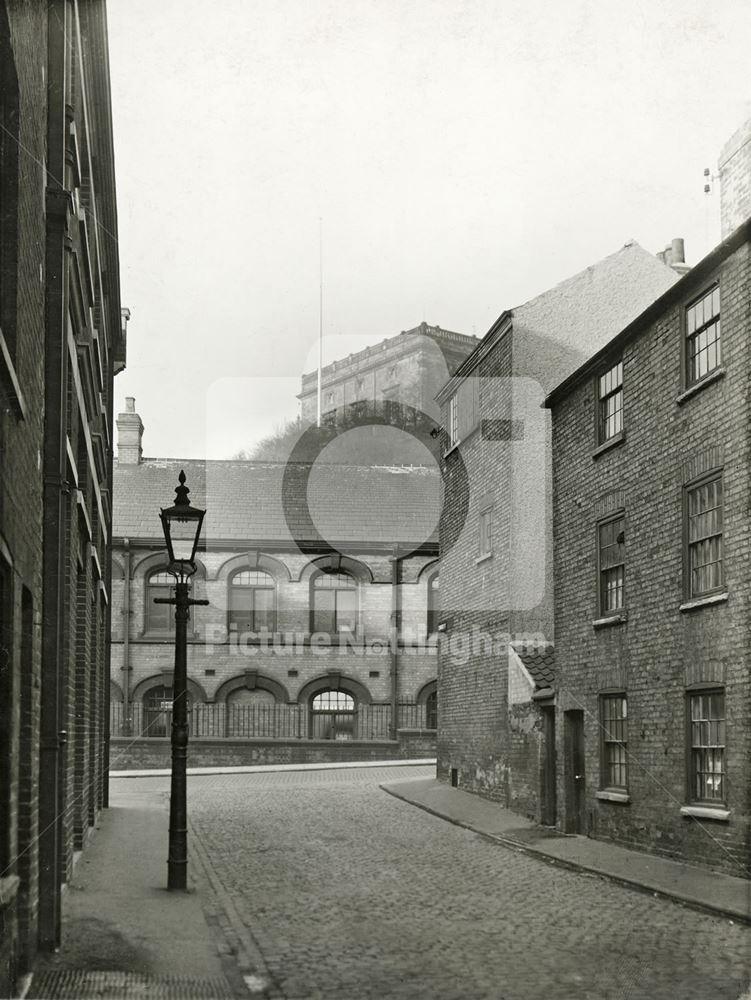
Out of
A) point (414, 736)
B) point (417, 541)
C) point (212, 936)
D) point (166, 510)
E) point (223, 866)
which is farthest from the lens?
point (417, 541)

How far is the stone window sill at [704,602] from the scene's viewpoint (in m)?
14.1

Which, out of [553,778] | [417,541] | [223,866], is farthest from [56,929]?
[417,541]

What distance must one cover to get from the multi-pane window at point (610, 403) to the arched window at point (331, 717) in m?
22.8

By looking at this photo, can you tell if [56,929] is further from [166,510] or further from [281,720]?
[281,720]

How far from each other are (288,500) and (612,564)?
2622 centimetres

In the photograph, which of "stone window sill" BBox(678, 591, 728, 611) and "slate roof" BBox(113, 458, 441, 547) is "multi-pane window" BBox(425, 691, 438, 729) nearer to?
"slate roof" BBox(113, 458, 441, 547)

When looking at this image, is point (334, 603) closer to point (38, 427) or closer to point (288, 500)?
point (288, 500)

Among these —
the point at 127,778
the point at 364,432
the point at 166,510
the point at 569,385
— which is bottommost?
the point at 127,778

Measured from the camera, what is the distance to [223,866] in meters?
15.1

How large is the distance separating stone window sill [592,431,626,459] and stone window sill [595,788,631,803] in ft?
15.8

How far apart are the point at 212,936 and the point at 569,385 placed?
38.4 feet

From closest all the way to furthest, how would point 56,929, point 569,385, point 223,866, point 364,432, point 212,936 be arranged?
1. point 56,929
2. point 212,936
3. point 223,866
4. point 569,385
5. point 364,432

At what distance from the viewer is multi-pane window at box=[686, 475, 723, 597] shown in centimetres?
1454

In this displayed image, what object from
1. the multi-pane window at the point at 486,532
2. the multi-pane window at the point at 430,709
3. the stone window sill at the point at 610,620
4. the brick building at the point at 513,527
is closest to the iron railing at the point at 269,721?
the multi-pane window at the point at 430,709
